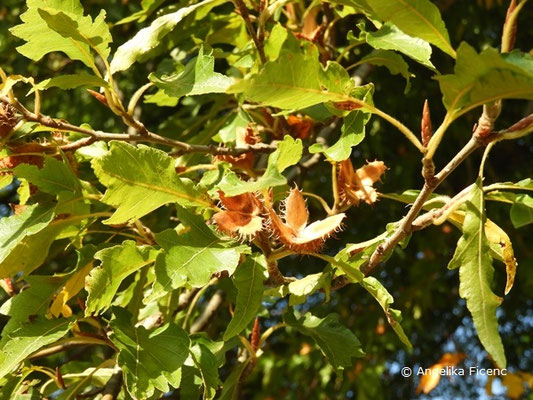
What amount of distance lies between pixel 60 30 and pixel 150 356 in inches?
19.1

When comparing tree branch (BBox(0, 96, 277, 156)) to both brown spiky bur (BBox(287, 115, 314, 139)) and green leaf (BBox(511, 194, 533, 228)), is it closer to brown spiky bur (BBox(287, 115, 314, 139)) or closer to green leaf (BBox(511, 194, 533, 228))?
brown spiky bur (BBox(287, 115, 314, 139))

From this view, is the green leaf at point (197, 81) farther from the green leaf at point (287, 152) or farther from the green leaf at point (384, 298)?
the green leaf at point (384, 298)

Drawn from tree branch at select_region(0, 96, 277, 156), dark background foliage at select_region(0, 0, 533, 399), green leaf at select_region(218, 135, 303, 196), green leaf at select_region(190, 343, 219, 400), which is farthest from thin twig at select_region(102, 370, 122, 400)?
dark background foliage at select_region(0, 0, 533, 399)

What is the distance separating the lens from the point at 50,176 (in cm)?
112

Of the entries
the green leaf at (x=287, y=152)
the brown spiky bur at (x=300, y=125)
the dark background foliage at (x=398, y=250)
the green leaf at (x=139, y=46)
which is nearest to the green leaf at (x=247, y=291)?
the green leaf at (x=287, y=152)

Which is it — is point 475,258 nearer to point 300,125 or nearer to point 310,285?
point 310,285

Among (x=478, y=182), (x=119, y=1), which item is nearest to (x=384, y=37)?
(x=478, y=182)

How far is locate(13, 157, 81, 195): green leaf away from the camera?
3.62 feet

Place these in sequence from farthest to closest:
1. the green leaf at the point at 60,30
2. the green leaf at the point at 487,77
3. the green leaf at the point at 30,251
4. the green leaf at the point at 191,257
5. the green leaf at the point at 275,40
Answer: the green leaf at the point at 275,40
the green leaf at the point at 30,251
the green leaf at the point at 60,30
the green leaf at the point at 191,257
the green leaf at the point at 487,77

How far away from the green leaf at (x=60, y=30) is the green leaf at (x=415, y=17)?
452 mm

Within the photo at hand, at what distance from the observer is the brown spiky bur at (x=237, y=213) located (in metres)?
0.98

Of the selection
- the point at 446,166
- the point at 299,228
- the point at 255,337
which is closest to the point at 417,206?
the point at 446,166

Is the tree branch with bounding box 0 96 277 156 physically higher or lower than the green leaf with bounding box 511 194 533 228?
higher

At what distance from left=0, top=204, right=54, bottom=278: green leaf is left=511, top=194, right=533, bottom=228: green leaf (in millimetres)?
666
